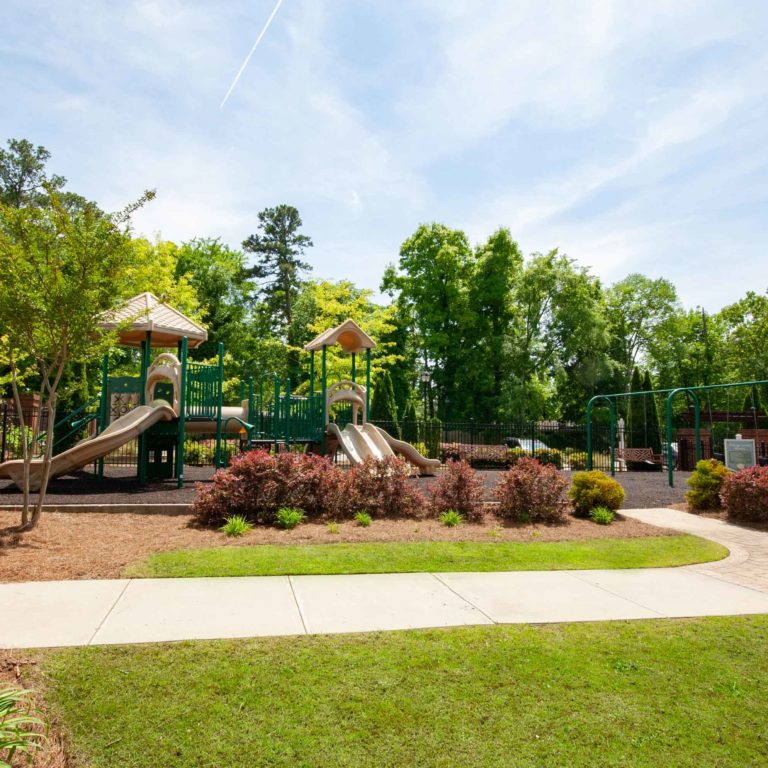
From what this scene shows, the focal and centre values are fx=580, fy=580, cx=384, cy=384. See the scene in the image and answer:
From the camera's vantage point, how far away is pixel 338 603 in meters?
5.22

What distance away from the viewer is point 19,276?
7.43 m

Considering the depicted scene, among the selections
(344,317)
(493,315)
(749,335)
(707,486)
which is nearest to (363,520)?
(707,486)

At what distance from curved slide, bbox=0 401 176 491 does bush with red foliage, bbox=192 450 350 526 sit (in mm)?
3726

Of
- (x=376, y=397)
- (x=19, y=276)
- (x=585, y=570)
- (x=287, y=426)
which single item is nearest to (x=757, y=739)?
(x=585, y=570)

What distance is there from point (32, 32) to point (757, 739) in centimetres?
1046

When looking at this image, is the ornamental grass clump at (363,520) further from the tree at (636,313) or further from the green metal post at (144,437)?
the tree at (636,313)

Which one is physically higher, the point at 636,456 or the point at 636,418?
the point at 636,418

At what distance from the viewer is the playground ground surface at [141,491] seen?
412 inches

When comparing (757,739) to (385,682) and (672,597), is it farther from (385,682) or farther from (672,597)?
(672,597)

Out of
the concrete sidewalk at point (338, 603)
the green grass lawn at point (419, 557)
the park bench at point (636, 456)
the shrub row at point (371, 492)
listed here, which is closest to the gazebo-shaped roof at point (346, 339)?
the shrub row at point (371, 492)

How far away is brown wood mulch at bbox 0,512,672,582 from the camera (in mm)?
6365

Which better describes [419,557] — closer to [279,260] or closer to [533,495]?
[533,495]

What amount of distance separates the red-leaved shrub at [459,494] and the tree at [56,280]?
19.7 feet

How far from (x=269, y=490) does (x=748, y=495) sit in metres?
8.54
